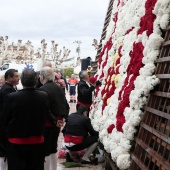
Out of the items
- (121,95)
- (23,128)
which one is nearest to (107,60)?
(121,95)

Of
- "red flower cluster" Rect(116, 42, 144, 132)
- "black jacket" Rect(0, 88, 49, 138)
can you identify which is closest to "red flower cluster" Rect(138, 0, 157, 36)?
"red flower cluster" Rect(116, 42, 144, 132)

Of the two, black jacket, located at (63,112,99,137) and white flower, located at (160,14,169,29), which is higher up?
white flower, located at (160,14,169,29)

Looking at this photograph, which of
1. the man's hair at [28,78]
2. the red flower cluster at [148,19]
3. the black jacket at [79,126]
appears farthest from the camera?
the black jacket at [79,126]

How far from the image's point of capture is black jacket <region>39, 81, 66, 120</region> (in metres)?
5.99

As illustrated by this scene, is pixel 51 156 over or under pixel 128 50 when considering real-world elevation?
under

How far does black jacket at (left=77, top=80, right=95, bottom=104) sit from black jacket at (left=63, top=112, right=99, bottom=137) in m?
1.47

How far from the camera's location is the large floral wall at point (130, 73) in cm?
476

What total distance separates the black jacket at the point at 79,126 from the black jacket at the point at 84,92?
4.81 ft

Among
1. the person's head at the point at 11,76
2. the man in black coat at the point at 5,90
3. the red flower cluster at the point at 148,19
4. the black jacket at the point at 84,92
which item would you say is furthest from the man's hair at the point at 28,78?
the black jacket at the point at 84,92

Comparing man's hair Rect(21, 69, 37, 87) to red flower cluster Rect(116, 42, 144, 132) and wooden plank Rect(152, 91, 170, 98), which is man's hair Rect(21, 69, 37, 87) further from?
wooden plank Rect(152, 91, 170, 98)

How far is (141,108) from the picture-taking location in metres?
4.98

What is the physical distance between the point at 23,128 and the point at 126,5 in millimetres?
4134

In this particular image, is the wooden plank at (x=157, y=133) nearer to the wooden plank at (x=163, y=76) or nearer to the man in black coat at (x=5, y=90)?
the wooden plank at (x=163, y=76)

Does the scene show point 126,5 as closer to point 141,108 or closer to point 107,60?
point 107,60
